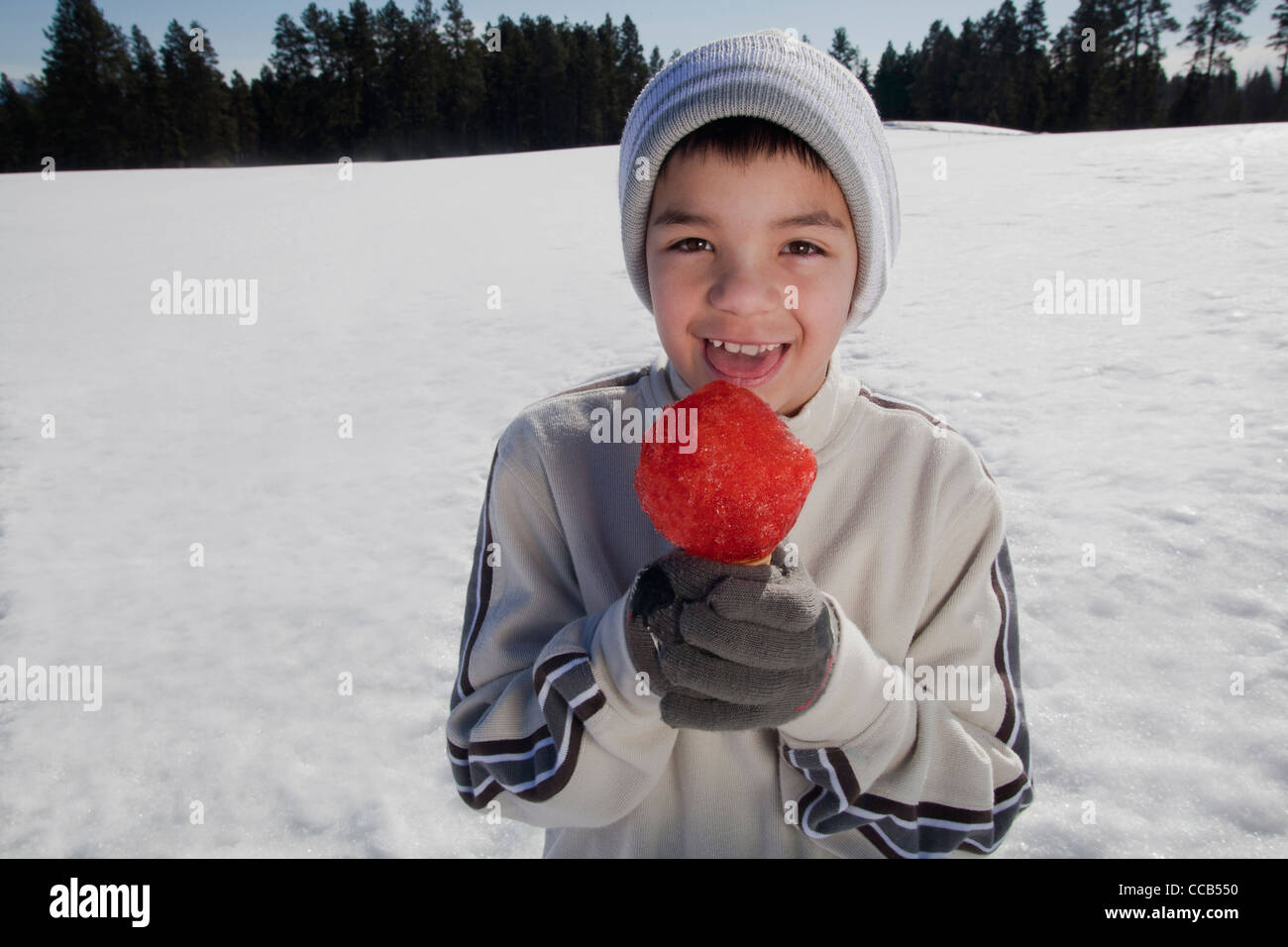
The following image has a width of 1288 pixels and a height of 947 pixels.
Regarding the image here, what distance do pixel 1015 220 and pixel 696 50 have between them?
10336mm

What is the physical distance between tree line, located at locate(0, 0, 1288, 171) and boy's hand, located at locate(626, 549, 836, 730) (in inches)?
1897

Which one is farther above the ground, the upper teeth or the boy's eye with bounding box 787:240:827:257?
the boy's eye with bounding box 787:240:827:257

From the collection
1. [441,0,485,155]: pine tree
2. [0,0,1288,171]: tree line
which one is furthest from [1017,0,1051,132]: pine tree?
[441,0,485,155]: pine tree

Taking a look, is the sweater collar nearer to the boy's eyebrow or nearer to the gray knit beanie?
the gray knit beanie

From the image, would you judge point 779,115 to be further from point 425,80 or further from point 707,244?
point 425,80

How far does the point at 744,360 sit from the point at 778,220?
22 cm

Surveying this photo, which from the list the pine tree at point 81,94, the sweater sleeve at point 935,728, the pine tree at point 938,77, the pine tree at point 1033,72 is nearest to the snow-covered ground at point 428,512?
the sweater sleeve at point 935,728

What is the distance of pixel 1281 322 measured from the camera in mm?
5590

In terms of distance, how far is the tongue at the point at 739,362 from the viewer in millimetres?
1230

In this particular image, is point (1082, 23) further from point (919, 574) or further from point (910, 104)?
point (919, 574)

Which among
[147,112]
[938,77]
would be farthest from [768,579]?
[938,77]

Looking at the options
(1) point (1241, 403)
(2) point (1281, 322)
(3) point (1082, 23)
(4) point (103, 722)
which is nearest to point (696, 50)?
(4) point (103, 722)

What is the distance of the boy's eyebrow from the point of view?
3.89ft

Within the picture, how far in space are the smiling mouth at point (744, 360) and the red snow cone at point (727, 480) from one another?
0.74 ft
